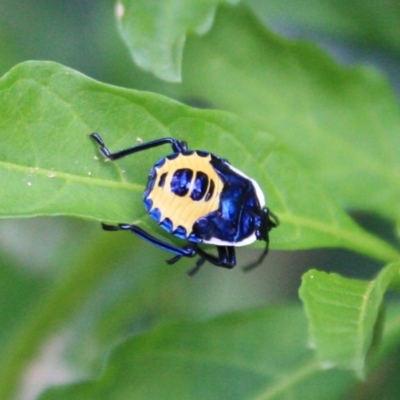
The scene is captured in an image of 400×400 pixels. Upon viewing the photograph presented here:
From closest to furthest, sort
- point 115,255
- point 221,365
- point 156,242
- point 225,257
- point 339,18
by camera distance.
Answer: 1. point 156,242
2. point 225,257
3. point 221,365
4. point 115,255
5. point 339,18

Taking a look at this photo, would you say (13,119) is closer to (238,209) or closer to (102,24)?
(238,209)

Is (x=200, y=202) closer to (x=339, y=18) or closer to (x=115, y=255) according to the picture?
(x=115, y=255)

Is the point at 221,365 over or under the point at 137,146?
under

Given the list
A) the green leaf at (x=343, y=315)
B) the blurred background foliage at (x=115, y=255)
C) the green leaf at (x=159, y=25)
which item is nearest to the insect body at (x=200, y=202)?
the green leaf at (x=159, y=25)

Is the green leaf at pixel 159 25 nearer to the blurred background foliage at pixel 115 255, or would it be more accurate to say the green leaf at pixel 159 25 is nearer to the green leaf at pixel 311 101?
the green leaf at pixel 311 101

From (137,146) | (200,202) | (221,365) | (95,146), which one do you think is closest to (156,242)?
(200,202)

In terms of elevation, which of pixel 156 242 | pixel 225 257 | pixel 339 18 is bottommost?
pixel 225 257
